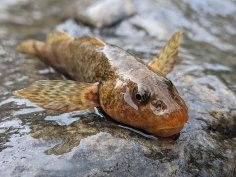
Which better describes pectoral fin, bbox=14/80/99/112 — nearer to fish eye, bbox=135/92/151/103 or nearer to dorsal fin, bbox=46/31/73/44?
fish eye, bbox=135/92/151/103

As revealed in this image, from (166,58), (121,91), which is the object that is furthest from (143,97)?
(166,58)

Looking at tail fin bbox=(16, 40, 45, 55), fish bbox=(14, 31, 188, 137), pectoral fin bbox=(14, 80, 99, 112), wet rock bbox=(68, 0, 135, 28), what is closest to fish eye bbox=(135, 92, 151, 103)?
fish bbox=(14, 31, 188, 137)

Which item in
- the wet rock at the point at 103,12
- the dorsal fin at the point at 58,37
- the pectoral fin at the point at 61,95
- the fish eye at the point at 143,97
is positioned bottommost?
the wet rock at the point at 103,12

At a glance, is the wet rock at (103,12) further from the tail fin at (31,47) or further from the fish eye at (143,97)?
the fish eye at (143,97)

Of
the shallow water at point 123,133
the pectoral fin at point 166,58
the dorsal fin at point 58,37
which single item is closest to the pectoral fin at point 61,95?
the shallow water at point 123,133

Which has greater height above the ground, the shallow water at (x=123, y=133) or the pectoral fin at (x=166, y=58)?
the pectoral fin at (x=166, y=58)

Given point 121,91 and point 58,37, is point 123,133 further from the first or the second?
point 58,37
